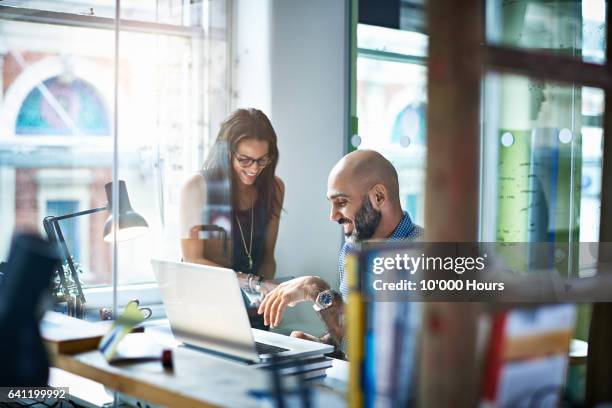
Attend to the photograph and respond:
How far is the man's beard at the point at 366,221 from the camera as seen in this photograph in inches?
138

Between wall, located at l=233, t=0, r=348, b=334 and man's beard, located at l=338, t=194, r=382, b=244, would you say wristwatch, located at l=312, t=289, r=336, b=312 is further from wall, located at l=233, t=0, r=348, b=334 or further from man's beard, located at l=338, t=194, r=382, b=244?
wall, located at l=233, t=0, r=348, b=334

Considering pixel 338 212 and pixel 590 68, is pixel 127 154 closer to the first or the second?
pixel 338 212

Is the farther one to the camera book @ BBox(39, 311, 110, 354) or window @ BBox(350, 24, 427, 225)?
window @ BBox(350, 24, 427, 225)

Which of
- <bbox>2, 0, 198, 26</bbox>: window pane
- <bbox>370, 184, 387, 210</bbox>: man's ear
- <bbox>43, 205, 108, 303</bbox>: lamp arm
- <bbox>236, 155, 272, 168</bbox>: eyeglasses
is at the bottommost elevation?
<bbox>43, 205, 108, 303</bbox>: lamp arm

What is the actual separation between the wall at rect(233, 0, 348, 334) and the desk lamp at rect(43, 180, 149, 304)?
2.89ft

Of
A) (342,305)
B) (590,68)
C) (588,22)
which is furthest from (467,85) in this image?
(588,22)

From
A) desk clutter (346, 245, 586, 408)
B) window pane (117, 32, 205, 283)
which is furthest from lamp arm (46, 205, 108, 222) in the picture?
desk clutter (346, 245, 586, 408)

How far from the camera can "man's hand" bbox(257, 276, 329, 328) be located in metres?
2.94

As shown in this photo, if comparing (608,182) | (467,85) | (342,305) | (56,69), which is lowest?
(342,305)

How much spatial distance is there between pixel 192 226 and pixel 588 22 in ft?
7.09

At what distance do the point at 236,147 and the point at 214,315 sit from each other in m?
1.98

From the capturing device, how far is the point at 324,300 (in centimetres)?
325

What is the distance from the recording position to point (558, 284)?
3652 millimetres

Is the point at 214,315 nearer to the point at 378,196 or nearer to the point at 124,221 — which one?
the point at 378,196
